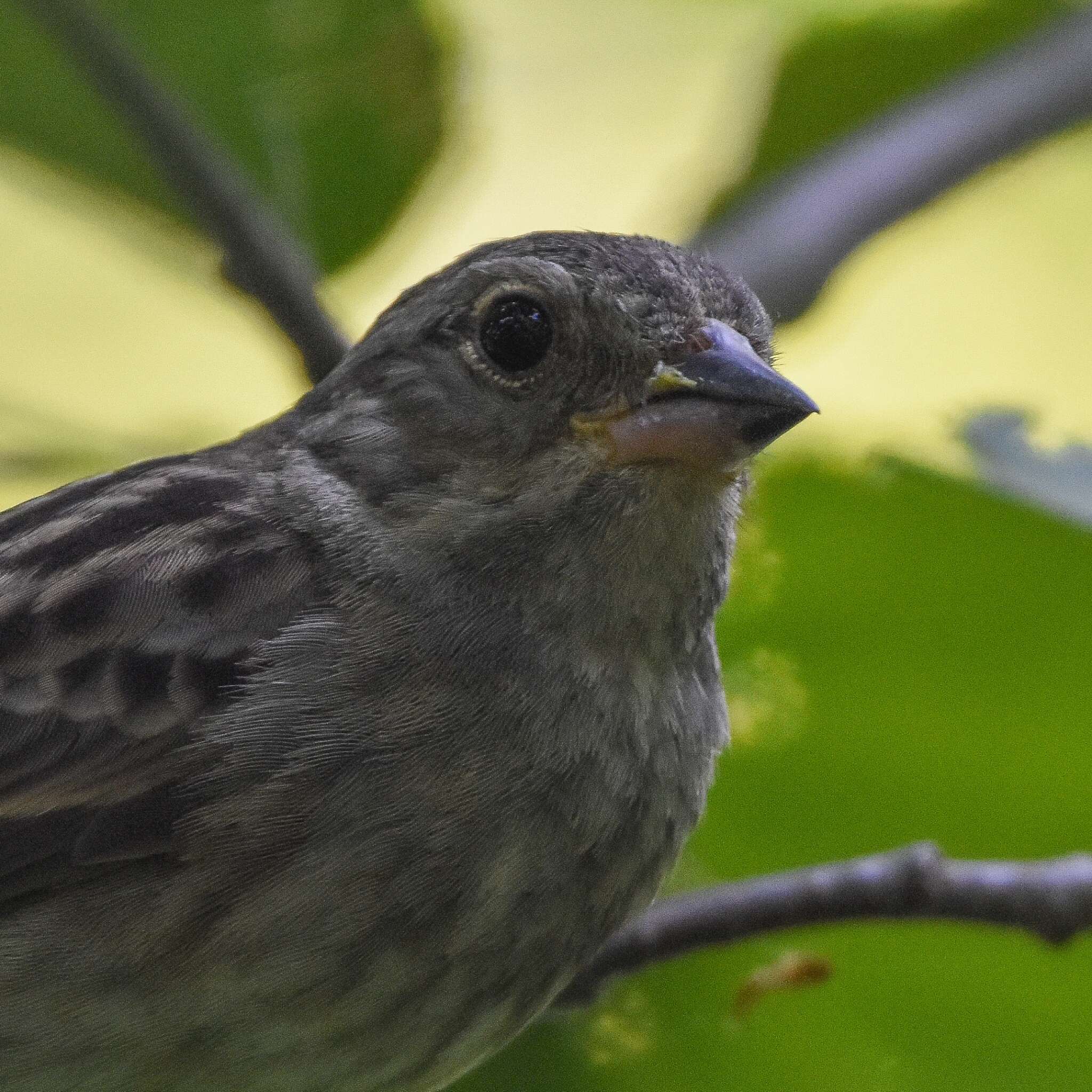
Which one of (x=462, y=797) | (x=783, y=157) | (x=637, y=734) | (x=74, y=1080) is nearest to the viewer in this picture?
(x=74, y=1080)

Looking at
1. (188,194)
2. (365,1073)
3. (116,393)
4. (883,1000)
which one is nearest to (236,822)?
(365,1073)

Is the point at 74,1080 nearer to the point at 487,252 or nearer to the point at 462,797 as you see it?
the point at 462,797

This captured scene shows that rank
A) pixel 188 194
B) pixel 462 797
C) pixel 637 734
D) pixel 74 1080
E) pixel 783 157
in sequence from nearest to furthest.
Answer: pixel 74 1080 → pixel 462 797 → pixel 637 734 → pixel 188 194 → pixel 783 157

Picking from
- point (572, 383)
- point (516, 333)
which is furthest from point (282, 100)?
point (572, 383)

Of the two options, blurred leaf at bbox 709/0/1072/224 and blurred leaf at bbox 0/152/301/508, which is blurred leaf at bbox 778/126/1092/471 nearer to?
blurred leaf at bbox 709/0/1072/224

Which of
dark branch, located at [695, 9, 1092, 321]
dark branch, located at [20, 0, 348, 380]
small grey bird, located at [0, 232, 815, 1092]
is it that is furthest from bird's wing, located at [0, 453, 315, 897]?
dark branch, located at [695, 9, 1092, 321]

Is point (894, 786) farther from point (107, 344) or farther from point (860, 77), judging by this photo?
point (107, 344)
